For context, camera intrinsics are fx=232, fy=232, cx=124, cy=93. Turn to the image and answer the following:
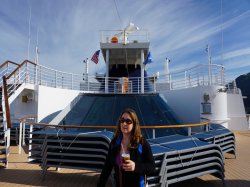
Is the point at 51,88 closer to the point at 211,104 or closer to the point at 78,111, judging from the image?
the point at 78,111

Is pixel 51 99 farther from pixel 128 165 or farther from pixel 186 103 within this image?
pixel 128 165

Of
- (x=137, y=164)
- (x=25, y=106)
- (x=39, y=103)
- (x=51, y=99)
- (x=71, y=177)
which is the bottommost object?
(x=71, y=177)

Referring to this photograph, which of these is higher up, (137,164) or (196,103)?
(196,103)

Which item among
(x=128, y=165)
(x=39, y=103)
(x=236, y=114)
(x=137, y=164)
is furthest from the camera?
(x=236, y=114)

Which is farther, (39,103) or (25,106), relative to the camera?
(25,106)

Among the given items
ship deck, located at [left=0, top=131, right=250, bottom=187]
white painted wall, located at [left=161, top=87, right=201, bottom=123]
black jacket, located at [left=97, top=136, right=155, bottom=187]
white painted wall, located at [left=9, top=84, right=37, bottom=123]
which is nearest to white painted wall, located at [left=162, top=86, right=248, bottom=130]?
white painted wall, located at [left=161, top=87, right=201, bottom=123]

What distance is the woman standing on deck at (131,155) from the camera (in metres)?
1.98

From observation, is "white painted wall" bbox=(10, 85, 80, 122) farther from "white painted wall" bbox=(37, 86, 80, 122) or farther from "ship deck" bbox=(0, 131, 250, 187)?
"ship deck" bbox=(0, 131, 250, 187)

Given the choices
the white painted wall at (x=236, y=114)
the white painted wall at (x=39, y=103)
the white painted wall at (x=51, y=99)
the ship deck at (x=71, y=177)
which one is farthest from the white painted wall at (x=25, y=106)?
the white painted wall at (x=236, y=114)

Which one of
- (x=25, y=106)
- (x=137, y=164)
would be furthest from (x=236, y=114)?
(x=137, y=164)

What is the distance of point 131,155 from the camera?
78.7 inches

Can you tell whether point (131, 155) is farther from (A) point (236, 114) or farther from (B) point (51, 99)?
(A) point (236, 114)

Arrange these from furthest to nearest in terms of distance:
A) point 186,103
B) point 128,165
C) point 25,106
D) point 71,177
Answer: point 186,103 < point 25,106 < point 71,177 < point 128,165

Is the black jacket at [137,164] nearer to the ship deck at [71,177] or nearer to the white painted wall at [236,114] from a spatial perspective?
the ship deck at [71,177]
